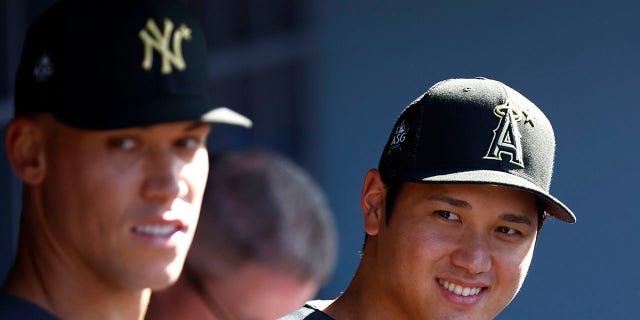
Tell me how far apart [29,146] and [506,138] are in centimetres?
125

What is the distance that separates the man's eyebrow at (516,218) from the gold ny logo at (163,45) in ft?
3.30

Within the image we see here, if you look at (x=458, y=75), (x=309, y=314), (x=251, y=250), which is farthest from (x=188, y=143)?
(x=458, y=75)

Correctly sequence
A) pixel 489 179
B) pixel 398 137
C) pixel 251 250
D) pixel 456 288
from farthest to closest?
pixel 251 250, pixel 398 137, pixel 456 288, pixel 489 179

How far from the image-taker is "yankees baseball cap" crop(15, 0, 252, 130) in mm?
2543

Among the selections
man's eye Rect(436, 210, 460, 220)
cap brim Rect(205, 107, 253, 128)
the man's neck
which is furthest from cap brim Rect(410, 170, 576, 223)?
the man's neck

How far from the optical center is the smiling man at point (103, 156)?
2.54 metres

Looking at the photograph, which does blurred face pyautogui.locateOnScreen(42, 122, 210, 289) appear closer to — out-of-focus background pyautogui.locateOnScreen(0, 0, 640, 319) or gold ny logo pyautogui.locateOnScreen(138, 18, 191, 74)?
gold ny logo pyautogui.locateOnScreen(138, 18, 191, 74)

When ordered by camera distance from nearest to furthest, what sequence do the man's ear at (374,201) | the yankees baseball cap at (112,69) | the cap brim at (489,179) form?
the yankees baseball cap at (112,69) < the cap brim at (489,179) < the man's ear at (374,201)

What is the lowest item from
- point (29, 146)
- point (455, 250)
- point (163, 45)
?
point (455, 250)

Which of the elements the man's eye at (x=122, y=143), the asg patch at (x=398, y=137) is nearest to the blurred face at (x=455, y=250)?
the asg patch at (x=398, y=137)

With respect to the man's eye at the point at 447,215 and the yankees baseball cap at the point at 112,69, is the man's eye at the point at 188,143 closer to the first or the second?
the yankees baseball cap at the point at 112,69

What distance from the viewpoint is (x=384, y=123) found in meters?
6.56

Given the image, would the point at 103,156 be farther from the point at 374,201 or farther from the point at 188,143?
the point at 374,201

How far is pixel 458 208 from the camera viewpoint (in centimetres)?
316
